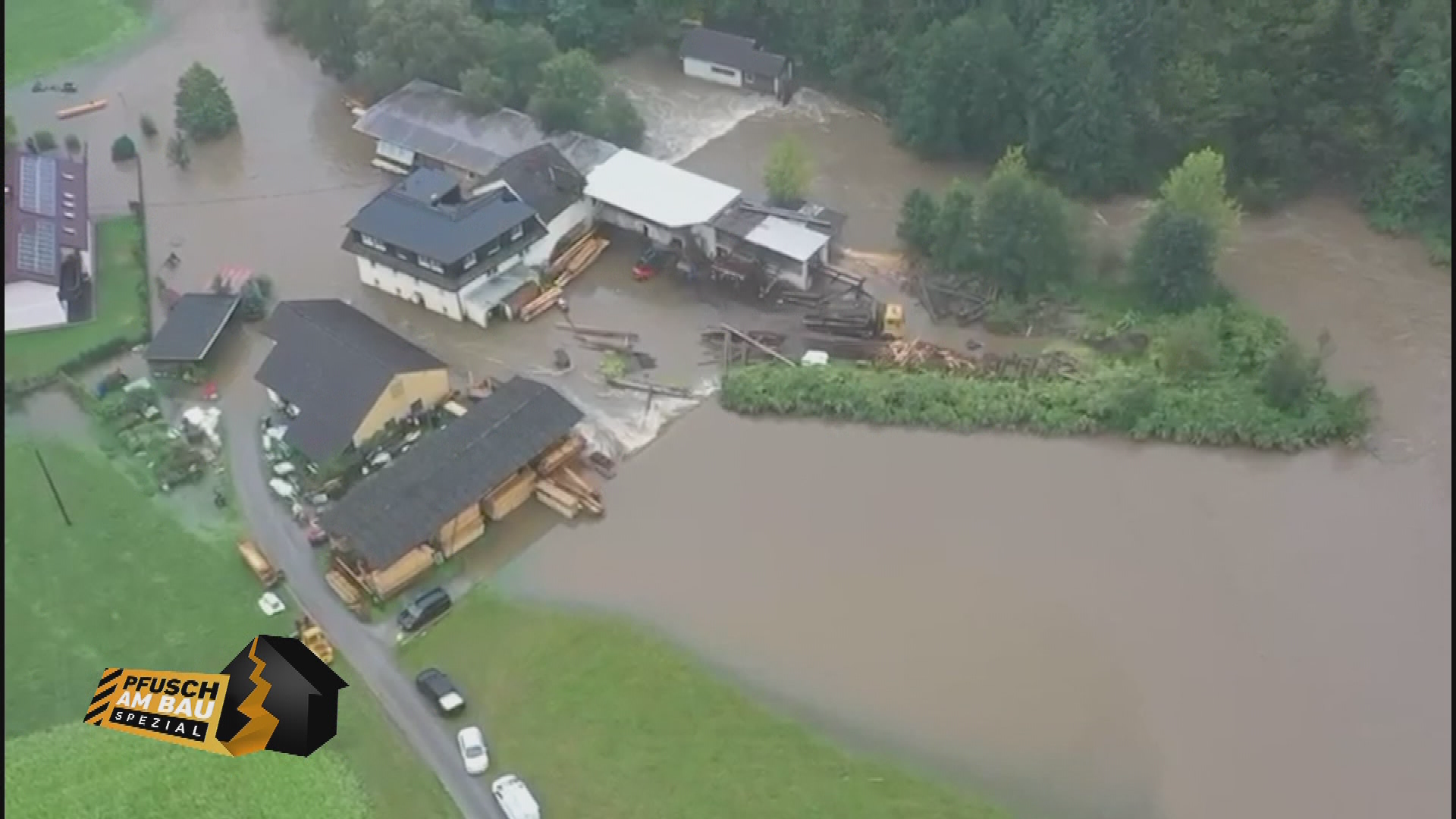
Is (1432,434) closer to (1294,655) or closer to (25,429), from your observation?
(1294,655)

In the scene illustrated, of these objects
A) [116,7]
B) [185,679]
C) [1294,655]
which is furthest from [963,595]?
[116,7]

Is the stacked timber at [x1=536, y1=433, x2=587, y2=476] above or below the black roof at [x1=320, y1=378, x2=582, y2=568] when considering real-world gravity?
below

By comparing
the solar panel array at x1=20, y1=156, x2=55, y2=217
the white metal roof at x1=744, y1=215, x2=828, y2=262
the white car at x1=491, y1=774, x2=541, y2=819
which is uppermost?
the white metal roof at x1=744, y1=215, x2=828, y2=262

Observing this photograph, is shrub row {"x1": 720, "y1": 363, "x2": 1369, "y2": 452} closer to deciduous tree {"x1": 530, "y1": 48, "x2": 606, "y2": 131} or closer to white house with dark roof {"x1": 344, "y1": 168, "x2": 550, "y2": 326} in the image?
white house with dark roof {"x1": 344, "y1": 168, "x2": 550, "y2": 326}

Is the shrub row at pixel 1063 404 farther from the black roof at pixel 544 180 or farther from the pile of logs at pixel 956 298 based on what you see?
the black roof at pixel 544 180

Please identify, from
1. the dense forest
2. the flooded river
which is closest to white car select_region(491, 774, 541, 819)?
the flooded river

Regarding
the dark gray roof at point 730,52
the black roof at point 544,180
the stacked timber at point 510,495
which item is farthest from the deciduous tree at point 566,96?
the stacked timber at point 510,495

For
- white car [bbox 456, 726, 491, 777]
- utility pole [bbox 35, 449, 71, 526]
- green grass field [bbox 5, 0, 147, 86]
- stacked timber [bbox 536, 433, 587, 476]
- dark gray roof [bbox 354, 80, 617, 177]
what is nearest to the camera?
white car [bbox 456, 726, 491, 777]
